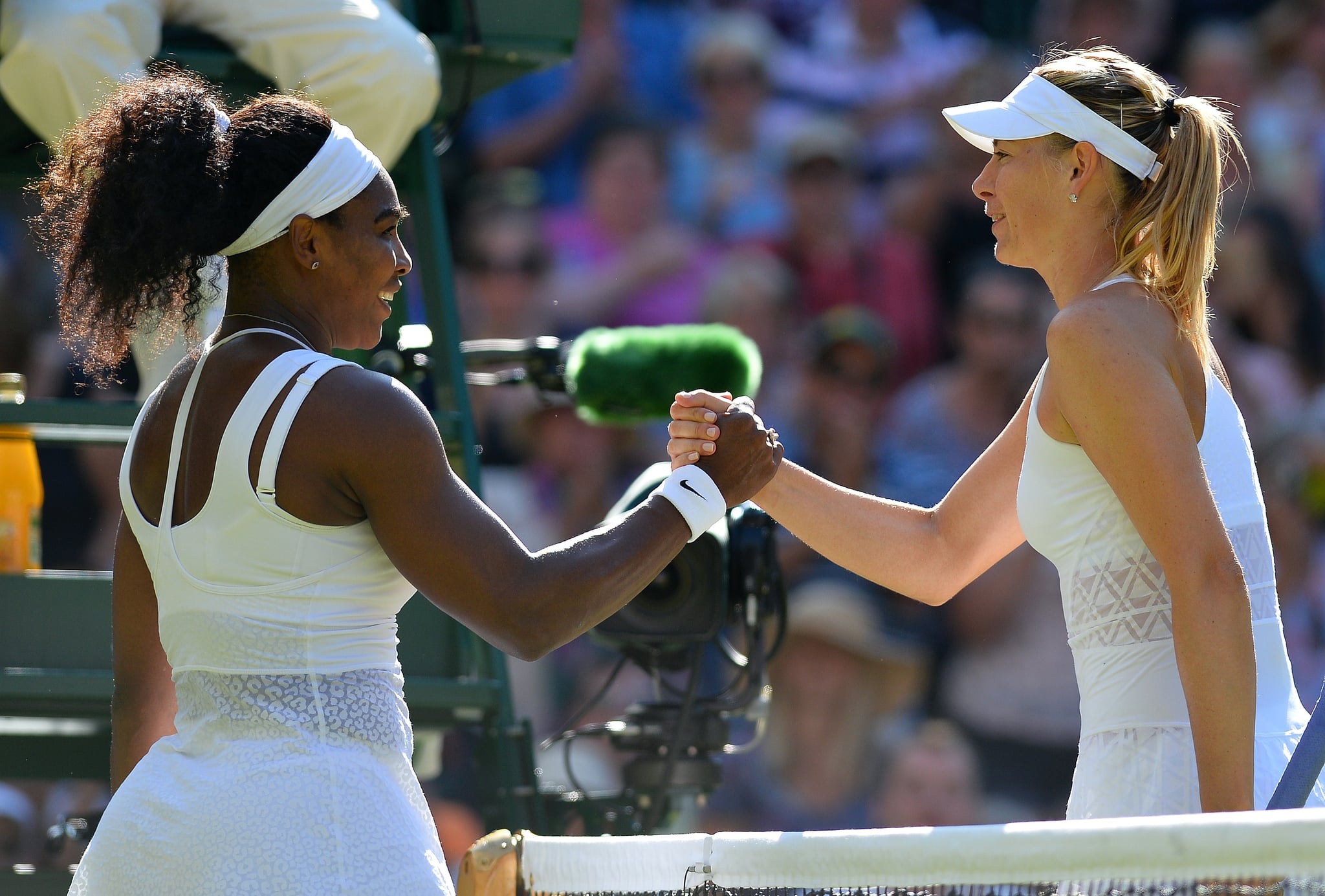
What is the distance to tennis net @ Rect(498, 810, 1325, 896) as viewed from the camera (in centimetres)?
143

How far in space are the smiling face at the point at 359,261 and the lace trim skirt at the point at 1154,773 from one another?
100 centimetres

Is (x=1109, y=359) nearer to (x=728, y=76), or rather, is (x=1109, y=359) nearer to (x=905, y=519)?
(x=905, y=519)

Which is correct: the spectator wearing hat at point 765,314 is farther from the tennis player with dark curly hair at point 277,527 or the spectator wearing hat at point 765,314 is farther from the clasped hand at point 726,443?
the tennis player with dark curly hair at point 277,527

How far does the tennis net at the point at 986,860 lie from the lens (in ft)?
4.71

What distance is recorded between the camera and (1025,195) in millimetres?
2209

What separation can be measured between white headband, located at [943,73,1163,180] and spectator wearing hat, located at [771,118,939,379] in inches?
144

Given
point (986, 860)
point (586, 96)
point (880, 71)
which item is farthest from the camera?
point (880, 71)

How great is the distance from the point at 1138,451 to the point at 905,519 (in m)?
0.72

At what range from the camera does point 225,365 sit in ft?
5.86

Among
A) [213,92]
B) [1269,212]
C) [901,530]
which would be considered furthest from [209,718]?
[1269,212]

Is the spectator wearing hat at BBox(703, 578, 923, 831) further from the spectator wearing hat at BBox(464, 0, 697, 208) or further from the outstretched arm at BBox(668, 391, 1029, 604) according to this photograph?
the outstretched arm at BBox(668, 391, 1029, 604)

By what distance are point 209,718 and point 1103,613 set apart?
3.47ft

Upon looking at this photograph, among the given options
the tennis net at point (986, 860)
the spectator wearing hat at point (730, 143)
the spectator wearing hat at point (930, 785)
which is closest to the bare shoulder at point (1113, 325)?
the tennis net at point (986, 860)

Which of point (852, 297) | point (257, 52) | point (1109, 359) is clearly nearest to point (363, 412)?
point (1109, 359)
